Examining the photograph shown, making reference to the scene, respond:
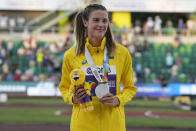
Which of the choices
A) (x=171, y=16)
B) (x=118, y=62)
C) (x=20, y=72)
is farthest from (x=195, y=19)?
(x=118, y=62)

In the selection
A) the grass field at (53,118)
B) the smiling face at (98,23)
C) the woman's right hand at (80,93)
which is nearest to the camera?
the woman's right hand at (80,93)

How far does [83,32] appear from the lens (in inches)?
158

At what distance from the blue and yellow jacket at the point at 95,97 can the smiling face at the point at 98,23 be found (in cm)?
13

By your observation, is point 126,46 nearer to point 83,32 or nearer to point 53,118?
point 53,118

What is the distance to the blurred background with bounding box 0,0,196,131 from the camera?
59.0 ft

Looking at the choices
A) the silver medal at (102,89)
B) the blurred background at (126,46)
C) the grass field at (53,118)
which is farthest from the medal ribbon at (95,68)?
the blurred background at (126,46)

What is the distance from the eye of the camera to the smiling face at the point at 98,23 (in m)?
→ 3.75

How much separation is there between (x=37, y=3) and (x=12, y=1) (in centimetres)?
191

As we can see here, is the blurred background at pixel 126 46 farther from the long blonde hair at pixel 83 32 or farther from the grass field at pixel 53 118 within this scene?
the long blonde hair at pixel 83 32

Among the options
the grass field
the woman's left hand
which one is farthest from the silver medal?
the grass field

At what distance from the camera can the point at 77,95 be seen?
11.9 feet

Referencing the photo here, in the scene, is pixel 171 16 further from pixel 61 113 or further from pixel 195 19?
pixel 61 113

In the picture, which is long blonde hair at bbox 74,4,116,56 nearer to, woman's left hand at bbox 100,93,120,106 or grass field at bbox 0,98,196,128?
woman's left hand at bbox 100,93,120,106

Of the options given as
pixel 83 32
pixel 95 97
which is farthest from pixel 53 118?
pixel 95 97
